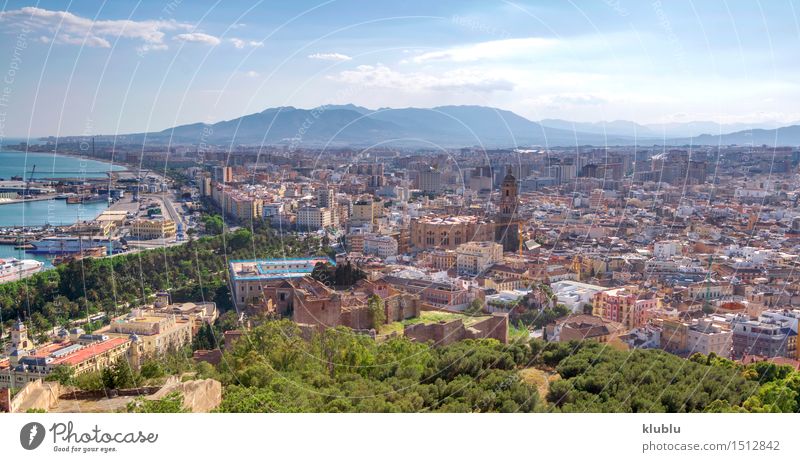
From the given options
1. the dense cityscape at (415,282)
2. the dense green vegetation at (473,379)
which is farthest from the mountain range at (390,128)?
the dense green vegetation at (473,379)

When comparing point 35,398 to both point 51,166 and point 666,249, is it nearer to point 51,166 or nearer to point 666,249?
point 666,249

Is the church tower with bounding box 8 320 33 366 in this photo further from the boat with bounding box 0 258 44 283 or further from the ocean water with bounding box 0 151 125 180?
the ocean water with bounding box 0 151 125 180

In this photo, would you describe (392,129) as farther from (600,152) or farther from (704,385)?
(600,152)

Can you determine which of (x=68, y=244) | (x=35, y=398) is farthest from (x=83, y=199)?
(x=35, y=398)

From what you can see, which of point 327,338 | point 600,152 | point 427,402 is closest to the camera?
point 427,402

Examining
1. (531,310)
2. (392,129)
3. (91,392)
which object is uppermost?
(392,129)

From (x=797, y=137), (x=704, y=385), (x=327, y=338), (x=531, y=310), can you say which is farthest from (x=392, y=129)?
(x=797, y=137)

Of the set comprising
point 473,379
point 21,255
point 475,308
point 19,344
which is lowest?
point 21,255
